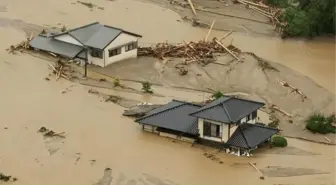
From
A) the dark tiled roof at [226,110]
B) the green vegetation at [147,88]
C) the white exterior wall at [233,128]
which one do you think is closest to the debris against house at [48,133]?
the dark tiled roof at [226,110]

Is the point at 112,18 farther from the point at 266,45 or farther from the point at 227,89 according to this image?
the point at 227,89

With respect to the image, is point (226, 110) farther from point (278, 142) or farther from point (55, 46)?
point (55, 46)

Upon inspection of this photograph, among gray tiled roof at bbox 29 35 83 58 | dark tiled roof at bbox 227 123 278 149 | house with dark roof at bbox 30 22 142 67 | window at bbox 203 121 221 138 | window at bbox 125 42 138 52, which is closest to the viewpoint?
dark tiled roof at bbox 227 123 278 149

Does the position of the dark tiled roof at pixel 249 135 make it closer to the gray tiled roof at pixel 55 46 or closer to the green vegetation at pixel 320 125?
the green vegetation at pixel 320 125

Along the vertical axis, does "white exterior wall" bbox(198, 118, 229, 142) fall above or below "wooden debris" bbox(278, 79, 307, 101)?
below

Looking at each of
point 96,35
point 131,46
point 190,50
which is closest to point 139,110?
point 96,35

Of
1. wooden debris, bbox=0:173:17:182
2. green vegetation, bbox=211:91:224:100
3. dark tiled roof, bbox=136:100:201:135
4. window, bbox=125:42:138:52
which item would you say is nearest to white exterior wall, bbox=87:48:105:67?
window, bbox=125:42:138:52

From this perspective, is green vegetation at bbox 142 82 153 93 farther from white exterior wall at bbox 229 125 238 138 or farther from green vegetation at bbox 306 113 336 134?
green vegetation at bbox 306 113 336 134
